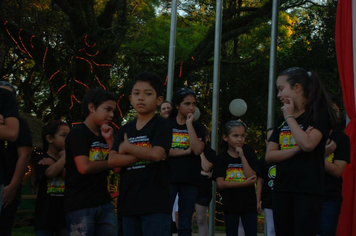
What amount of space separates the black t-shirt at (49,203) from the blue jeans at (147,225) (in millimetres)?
1109

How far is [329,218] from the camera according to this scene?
17.1 ft

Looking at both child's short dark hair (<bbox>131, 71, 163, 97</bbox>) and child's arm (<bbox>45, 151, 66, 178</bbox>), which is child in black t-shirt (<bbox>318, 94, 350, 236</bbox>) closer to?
child's short dark hair (<bbox>131, 71, 163, 97</bbox>)

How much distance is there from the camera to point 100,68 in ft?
50.8

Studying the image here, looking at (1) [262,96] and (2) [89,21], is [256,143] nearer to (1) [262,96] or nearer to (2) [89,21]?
(1) [262,96]

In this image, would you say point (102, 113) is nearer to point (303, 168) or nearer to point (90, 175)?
point (90, 175)

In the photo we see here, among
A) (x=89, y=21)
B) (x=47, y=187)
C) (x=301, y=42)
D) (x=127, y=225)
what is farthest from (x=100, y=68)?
(x=127, y=225)

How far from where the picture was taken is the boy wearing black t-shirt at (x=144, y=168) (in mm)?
3926

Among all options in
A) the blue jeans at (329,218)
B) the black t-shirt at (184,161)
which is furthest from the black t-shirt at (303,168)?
the black t-shirt at (184,161)

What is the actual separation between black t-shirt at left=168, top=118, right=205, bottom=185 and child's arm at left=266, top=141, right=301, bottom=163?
2190mm

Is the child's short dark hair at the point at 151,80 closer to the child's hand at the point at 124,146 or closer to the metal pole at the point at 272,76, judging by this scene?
the child's hand at the point at 124,146

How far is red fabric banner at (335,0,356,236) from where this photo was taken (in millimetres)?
6469

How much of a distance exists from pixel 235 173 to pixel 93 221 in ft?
9.41

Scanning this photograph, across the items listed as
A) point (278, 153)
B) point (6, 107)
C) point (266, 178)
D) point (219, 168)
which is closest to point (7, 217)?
point (6, 107)

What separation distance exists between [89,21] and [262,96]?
24.8 ft
